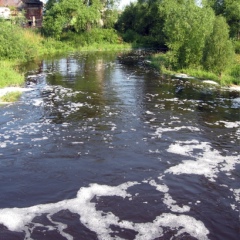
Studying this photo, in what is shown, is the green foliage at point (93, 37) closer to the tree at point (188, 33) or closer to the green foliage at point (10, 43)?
the green foliage at point (10, 43)

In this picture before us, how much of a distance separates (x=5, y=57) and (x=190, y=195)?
28168 mm

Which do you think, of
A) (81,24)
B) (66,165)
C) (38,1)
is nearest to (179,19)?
(66,165)

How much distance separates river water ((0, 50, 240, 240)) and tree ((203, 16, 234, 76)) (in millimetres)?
6327

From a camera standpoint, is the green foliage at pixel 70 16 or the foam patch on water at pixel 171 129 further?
the green foliage at pixel 70 16

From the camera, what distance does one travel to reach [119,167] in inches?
420

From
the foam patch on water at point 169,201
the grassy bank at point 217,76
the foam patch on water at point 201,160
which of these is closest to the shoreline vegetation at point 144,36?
the grassy bank at point 217,76

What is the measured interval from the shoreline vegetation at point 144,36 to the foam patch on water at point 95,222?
1139 cm

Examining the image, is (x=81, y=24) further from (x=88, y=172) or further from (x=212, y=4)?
(x=88, y=172)

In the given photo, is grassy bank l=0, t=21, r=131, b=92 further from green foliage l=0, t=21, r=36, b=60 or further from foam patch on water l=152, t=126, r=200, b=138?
foam patch on water l=152, t=126, r=200, b=138

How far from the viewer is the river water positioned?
25.4 ft

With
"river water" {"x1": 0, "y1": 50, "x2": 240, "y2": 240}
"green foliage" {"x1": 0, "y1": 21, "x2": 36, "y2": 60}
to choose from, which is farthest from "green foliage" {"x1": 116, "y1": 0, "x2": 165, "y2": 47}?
"river water" {"x1": 0, "y1": 50, "x2": 240, "y2": 240}

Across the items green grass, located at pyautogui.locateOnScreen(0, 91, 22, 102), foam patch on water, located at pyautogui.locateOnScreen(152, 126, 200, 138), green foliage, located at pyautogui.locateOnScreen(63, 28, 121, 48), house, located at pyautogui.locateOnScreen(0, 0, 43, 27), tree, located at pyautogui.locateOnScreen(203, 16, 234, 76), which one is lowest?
foam patch on water, located at pyautogui.locateOnScreen(152, 126, 200, 138)

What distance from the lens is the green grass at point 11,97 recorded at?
716 inches

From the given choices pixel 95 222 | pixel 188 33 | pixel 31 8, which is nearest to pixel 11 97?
pixel 95 222
